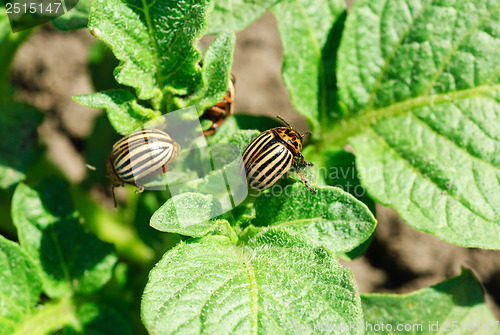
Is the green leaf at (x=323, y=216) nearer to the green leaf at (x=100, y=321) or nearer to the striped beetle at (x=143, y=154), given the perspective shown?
the striped beetle at (x=143, y=154)

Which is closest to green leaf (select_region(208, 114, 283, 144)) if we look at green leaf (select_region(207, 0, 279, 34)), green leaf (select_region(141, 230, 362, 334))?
green leaf (select_region(207, 0, 279, 34))

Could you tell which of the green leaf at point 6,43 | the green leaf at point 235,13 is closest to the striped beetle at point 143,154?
the green leaf at point 235,13

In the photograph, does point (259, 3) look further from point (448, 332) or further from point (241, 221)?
point (448, 332)

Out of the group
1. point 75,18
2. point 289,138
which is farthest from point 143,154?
point 75,18

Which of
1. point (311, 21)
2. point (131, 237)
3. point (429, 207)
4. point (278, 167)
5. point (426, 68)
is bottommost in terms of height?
point (131, 237)

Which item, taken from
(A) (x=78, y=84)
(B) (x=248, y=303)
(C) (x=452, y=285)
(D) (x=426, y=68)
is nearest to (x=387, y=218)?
(C) (x=452, y=285)

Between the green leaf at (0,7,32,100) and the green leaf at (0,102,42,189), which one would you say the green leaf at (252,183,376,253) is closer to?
the green leaf at (0,102,42,189)
